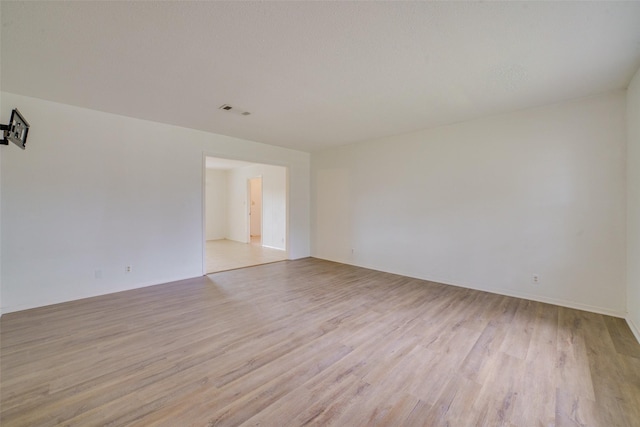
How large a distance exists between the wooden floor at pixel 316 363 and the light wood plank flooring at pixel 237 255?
1.94 meters

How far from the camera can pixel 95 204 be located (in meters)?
3.58

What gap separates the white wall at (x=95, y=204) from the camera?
10.2ft

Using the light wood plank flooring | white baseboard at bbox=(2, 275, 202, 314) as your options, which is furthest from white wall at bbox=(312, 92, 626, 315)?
white baseboard at bbox=(2, 275, 202, 314)

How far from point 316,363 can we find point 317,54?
2573mm

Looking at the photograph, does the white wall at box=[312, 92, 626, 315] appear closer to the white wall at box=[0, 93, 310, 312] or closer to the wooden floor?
the wooden floor

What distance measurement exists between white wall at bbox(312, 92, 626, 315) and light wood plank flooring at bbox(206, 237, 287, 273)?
232 cm

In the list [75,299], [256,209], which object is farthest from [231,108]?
[256,209]

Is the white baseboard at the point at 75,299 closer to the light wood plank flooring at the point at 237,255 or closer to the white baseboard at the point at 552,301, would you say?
the light wood plank flooring at the point at 237,255

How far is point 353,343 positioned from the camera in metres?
2.41

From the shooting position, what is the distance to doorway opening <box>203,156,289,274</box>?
654cm

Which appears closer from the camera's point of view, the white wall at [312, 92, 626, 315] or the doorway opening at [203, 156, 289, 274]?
the white wall at [312, 92, 626, 315]

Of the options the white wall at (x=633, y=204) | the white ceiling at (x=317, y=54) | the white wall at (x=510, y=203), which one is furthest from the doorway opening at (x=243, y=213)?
the white wall at (x=633, y=204)

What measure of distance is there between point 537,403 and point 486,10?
2608mm

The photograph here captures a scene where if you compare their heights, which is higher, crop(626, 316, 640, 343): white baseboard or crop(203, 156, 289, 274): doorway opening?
crop(203, 156, 289, 274): doorway opening
